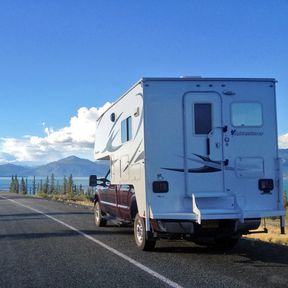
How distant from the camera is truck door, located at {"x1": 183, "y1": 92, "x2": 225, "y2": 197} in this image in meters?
10.2

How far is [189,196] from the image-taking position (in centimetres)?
1014

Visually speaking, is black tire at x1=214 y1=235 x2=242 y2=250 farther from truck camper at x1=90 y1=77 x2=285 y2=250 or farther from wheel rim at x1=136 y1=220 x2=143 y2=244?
wheel rim at x1=136 y1=220 x2=143 y2=244

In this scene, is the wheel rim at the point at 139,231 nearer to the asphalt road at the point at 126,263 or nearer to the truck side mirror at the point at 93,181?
the asphalt road at the point at 126,263

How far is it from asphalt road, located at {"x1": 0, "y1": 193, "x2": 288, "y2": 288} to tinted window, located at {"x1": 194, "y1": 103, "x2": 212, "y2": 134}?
97.0 inches

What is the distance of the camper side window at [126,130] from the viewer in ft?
38.0

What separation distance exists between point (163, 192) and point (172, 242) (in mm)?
2384

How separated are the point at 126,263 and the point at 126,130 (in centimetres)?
360

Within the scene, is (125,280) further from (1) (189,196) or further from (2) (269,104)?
(2) (269,104)

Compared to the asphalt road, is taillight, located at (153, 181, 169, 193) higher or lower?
higher

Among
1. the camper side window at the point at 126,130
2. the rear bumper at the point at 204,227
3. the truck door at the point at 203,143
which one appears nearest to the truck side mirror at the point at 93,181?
the camper side window at the point at 126,130

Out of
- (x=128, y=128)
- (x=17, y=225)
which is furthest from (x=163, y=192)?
(x=17, y=225)

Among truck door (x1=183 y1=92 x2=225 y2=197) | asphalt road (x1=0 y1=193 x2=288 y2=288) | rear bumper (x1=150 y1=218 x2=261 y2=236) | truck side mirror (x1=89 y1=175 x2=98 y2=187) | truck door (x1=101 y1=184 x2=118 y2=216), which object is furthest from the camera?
truck side mirror (x1=89 y1=175 x2=98 y2=187)

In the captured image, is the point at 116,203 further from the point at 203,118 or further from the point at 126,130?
the point at 203,118

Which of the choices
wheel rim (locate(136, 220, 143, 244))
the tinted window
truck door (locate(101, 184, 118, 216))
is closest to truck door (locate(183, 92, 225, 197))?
the tinted window
